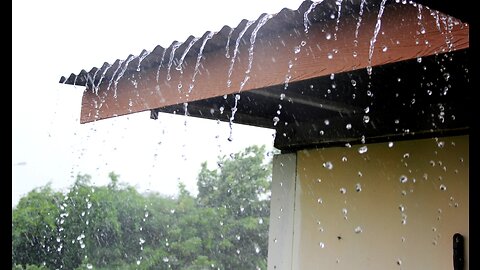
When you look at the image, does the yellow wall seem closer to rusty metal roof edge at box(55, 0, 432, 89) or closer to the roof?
the roof

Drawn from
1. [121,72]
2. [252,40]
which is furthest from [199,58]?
[121,72]

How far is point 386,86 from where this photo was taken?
2389mm

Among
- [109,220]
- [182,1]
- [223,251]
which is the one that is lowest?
[223,251]

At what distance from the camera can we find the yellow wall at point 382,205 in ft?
8.09

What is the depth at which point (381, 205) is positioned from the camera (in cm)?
276

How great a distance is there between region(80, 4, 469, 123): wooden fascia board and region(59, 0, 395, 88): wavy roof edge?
26 mm

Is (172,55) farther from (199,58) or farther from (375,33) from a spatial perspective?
(375,33)

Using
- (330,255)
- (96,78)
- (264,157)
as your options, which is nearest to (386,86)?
(330,255)

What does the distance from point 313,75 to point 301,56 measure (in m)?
0.10

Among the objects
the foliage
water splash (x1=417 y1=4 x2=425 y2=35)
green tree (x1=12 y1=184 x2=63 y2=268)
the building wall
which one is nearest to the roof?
water splash (x1=417 y1=4 x2=425 y2=35)

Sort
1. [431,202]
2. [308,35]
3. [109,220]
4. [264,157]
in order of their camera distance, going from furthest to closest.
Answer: [264,157]
[109,220]
[431,202]
[308,35]

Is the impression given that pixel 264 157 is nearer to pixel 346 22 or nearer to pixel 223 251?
pixel 223 251

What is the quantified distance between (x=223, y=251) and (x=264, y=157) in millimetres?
1181

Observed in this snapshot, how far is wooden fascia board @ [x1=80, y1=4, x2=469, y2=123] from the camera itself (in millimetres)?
1534
